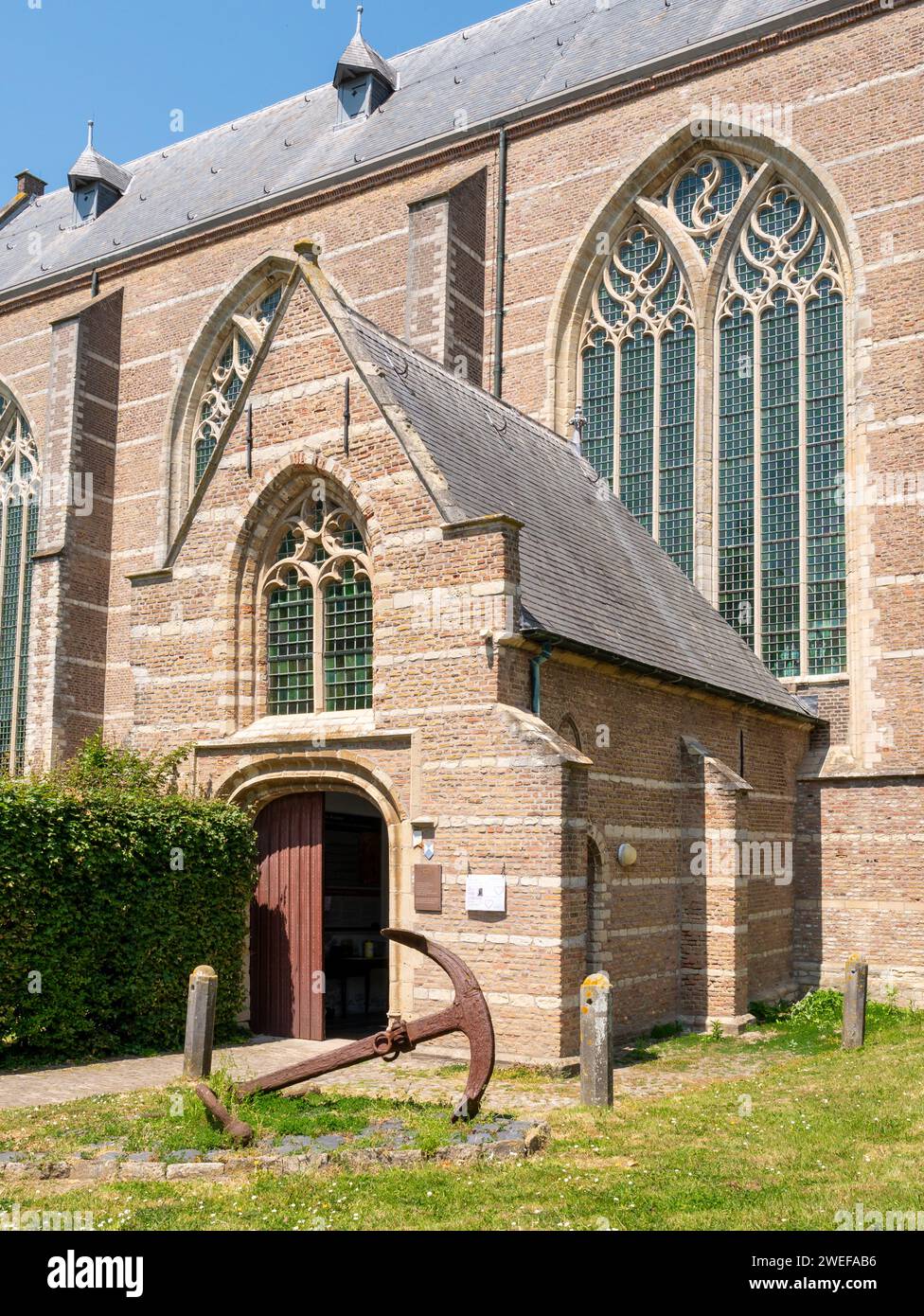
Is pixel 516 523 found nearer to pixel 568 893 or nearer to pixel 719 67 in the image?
pixel 568 893

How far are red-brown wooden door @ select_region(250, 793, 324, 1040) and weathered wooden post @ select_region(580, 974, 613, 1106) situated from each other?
4.99 meters

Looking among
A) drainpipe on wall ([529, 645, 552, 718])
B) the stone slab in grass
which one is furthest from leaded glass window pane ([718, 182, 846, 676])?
the stone slab in grass

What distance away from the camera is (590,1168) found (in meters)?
7.89

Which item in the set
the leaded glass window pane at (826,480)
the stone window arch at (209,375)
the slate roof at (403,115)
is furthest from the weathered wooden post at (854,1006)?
the stone window arch at (209,375)

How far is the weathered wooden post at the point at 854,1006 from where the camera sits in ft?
46.1

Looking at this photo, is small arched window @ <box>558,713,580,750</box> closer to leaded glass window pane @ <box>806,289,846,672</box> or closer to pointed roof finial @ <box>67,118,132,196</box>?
leaded glass window pane @ <box>806,289,846,672</box>

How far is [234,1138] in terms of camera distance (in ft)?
27.2

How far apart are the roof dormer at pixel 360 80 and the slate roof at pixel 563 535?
1491 centimetres

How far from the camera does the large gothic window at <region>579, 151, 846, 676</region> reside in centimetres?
2017

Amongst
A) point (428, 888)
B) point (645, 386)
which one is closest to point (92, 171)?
point (645, 386)

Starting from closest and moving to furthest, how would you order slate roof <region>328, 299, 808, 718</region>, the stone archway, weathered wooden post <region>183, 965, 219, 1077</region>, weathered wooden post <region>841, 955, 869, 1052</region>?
weathered wooden post <region>183, 965, 219, 1077</region> → the stone archway → weathered wooden post <region>841, 955, 869, 1052</region> → slate roof <region>328, 299, 808, 718</region>

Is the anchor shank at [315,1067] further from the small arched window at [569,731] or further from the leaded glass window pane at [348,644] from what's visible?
the leaded glass window pane at [348,644]

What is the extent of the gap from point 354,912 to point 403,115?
19.1 metres
